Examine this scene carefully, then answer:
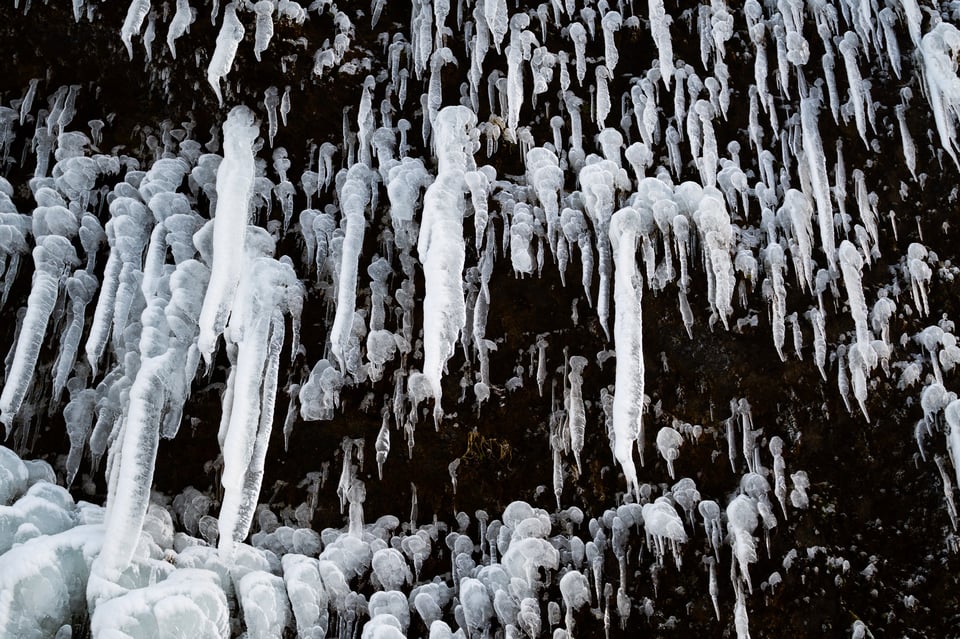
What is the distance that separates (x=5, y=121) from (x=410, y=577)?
330 cm

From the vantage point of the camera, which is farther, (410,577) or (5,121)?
(5,121)

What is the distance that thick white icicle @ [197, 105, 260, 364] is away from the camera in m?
3.38

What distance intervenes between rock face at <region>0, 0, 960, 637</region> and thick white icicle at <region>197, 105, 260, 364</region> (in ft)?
0.08

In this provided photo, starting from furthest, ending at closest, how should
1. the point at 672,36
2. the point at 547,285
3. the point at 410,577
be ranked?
the point at 672,36 → the point at 547,285 → the point at 410,577

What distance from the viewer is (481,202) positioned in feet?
12.8

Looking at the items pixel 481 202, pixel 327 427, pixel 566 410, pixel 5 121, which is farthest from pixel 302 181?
pixel 566 410

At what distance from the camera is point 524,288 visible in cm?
404

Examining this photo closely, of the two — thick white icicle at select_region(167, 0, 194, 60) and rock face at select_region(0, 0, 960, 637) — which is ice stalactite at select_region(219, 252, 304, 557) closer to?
rock face at select_region(0, 0, 960, 637)

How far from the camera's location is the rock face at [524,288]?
12.5 feet

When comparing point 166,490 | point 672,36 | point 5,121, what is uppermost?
point 672,36

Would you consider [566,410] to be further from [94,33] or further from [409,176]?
[94,33]

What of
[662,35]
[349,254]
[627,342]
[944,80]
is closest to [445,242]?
[349,254]

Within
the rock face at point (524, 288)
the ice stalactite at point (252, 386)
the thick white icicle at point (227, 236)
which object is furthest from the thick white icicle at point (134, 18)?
the ice stalactite at point (252, 386)

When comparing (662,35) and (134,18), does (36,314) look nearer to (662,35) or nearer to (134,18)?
(134,18)
